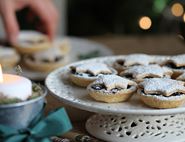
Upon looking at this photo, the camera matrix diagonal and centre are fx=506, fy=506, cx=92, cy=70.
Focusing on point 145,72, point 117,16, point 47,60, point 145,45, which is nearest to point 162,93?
point 145,72

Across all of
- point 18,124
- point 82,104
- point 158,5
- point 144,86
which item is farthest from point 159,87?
point 158,5

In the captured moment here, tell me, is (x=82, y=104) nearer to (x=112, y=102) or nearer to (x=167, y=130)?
(x=112, y=102)

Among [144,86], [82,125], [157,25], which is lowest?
[157,25]

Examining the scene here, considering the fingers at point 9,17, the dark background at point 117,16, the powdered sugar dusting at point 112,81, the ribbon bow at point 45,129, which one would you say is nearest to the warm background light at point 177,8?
the fingers at point 9,17

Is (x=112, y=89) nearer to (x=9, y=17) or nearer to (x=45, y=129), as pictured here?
(x=45, y=129)

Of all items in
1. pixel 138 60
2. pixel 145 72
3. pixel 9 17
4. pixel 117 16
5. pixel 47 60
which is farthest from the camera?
pixel 117 16

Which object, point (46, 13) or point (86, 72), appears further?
point (46, 13)
